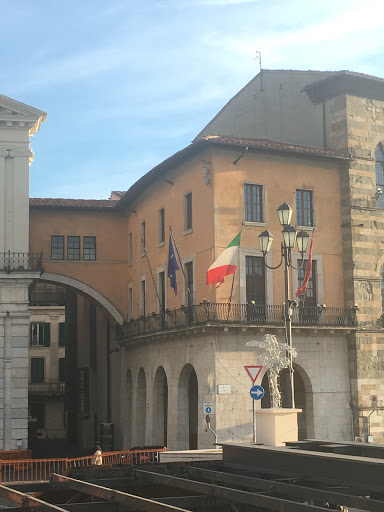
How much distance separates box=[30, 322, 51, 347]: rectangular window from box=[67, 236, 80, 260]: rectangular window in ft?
→ 90.1

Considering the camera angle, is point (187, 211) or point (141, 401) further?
point (141, 401)

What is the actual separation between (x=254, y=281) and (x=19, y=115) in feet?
47.3

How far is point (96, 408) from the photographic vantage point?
51.4m

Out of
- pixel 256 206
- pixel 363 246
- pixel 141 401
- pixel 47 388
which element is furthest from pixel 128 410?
pixel 47 388

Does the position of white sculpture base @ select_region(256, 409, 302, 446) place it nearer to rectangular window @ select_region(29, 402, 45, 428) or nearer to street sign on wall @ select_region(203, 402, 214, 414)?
street sign on wall @ select_region(203, 402, 214, 414)

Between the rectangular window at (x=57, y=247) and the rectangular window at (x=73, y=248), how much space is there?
395mm

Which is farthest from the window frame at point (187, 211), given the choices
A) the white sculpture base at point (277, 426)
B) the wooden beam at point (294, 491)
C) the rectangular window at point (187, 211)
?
the wooden beam at point (294, 491)

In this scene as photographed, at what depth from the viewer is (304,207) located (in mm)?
33844

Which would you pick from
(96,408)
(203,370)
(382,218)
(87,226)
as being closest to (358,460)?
(203,370)

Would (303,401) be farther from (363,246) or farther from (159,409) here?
(159,409)

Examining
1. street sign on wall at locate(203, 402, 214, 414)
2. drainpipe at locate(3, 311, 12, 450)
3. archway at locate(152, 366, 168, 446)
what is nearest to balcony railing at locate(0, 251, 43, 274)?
drainpipe at locate(3, 311, 12, 450)

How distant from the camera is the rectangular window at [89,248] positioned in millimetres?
43906

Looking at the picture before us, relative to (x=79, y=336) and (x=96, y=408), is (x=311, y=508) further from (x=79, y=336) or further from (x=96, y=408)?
(x=79, y=336)

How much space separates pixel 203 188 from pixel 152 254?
25.9 ft
